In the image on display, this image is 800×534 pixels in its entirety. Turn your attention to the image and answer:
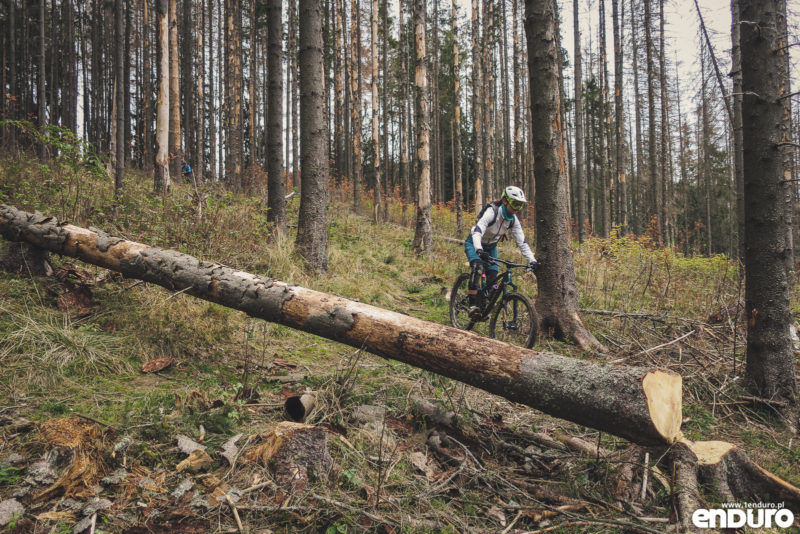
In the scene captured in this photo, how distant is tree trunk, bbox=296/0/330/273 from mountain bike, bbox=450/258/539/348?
2.87 meters

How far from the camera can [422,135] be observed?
11.8m

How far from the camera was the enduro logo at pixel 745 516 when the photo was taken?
2.03 m

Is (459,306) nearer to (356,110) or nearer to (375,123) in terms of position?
(375,123)

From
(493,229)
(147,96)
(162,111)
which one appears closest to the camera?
(493,229)

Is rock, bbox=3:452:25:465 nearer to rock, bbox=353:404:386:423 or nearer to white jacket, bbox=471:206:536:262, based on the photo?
rock, bbox=353:404:386:423

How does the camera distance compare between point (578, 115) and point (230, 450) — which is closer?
point (230, 450)

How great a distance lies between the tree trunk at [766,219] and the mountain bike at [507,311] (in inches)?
84.6

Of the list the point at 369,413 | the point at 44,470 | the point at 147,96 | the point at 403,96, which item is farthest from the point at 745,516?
the point at 403,96

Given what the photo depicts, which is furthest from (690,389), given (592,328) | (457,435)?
(457,435)

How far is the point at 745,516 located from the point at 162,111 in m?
13.6

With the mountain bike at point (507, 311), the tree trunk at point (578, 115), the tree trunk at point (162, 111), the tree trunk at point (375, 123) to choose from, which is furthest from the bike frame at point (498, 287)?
→ the tree trunk at point (578, 115)

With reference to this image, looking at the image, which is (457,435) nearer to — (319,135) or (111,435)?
(111,435)

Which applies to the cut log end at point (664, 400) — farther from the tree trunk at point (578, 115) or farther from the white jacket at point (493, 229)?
the tree trunk at point (578, 115)

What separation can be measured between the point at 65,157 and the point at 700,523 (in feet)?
31.1
